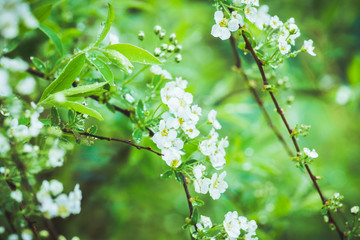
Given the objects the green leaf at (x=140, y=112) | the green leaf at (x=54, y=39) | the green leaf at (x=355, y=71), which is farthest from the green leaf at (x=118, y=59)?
the green leaf at (x=355, y=71)

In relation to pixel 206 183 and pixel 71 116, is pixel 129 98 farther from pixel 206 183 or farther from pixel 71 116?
pixel 206 183

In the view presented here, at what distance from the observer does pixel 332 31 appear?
2.67 m

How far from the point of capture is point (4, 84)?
0.75 metres

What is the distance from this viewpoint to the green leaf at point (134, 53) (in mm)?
976

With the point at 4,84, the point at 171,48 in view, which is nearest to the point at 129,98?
the point at 171,48

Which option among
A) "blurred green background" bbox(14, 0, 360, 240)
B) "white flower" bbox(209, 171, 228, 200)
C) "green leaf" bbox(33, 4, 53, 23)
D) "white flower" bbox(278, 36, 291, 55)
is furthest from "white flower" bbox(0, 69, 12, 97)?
"white flower" bbox(278, 36, 291, 55)

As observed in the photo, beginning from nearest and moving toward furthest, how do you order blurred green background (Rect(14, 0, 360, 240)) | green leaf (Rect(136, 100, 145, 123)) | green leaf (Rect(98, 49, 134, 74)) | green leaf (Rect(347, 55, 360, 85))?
green leaf (Rect(98, 49, 134, 74))
green leaf (Rect(136, 100, 145, 123))
blurred green background (Rect(14, 0, 360, 240))
green leaf (Rect(347, 55, 360, 85))

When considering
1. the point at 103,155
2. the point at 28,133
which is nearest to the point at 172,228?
the point at 103,155

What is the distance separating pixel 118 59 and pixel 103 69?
64mm

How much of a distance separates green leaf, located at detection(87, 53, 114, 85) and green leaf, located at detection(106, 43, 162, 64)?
61 millimetres

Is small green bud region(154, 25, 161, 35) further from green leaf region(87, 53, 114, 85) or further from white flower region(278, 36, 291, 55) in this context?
white flower region(278, 36, 291, 55)

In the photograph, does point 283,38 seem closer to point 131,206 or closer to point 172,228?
point 131,206

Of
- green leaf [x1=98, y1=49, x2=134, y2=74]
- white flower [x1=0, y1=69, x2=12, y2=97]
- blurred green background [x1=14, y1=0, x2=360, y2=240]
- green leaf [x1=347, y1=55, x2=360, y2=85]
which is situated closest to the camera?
white flower [x1=0, y1=69, x2=12, y2=97]

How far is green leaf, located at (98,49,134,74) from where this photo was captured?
94cm
